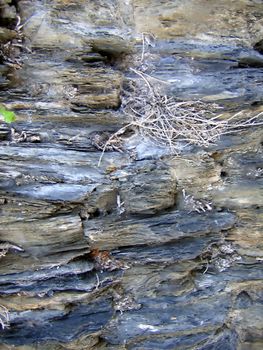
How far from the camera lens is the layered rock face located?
366cm

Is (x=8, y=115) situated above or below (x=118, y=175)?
above

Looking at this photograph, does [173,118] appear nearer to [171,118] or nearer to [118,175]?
[171,118]

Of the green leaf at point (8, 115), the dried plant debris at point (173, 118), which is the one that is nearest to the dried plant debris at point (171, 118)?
the dried plant debris at point (173, 118)

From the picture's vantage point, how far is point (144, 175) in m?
3.81

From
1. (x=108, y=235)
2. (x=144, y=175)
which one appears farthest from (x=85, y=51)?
(x=108, y=235)

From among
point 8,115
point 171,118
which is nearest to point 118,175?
point 171,118

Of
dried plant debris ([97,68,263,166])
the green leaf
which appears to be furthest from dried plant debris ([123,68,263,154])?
the green leaf

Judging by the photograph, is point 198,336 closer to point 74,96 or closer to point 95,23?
point 74,96

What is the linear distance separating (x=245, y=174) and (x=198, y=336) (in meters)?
1.53

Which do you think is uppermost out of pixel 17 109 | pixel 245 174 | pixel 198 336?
pixel 17 109

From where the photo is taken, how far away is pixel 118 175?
3.77 m

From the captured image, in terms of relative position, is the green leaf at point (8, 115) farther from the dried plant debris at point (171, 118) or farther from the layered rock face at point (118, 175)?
the dried plant debris at point (171, 118)

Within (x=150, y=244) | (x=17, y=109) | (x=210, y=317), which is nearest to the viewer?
(x=17, y=109)

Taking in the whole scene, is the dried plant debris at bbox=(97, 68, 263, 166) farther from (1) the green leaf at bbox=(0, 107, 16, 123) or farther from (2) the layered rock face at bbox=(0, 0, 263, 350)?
(1) the green leaf at bbox=(0, 107, 16, 123)
